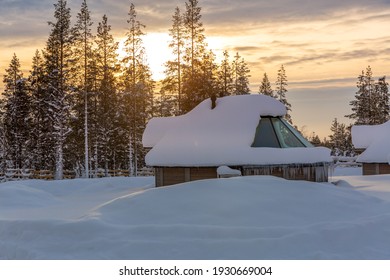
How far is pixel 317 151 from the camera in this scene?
63.6ft

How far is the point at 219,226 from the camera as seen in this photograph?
409 inches

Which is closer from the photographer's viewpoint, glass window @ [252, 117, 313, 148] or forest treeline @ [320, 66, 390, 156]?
glass window @ [252, 117, 313, 148]

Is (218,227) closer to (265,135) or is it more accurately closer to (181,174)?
(181,174)

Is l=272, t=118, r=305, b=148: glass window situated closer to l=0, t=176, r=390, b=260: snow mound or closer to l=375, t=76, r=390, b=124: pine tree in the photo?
l=0, t=176, r=390, b=260: snow mound

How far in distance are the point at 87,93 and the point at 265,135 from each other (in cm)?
1997

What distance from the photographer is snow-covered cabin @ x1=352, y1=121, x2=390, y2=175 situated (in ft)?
94.7

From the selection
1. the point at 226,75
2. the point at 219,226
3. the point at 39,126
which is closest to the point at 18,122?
the point at 39,126

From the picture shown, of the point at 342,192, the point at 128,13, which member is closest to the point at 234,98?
the point at 342,192

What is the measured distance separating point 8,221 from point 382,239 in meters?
9.09

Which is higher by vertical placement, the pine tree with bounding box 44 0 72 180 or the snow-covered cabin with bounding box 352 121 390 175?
the pine tree with bounding box 44 0 72 180

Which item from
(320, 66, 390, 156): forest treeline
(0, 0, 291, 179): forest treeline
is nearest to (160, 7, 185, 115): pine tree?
(0, 0, 291, 179): forest treeline

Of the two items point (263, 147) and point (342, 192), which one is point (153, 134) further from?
point (342, 192)

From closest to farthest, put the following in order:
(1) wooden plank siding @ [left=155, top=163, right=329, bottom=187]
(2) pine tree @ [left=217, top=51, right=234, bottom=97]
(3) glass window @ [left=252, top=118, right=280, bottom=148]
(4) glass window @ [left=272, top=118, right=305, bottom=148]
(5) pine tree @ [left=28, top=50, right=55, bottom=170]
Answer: (1) wooden plank siding @ [left=155, top=163, right=329, bottom=187] < (3) glass window @ [left=252, top=118, right=280, bottom=148] < (4) glass window @ [left=272, top=118, right=305, bottom=148] < (5) pine tree @ [left=28, top=50, right=55, bottom=170] < (2) pine tree @ [left=217, top=51, right=234, bottom=97]

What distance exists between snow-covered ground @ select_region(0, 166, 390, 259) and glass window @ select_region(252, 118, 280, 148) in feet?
15.9
